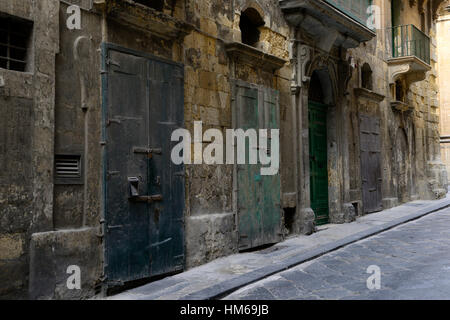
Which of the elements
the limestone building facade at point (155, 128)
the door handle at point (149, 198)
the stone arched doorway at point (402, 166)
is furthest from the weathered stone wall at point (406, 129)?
the door handle at point (149, 198)

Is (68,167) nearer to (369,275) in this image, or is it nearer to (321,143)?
(369,275)

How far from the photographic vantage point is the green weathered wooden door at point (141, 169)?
5367 millimetres

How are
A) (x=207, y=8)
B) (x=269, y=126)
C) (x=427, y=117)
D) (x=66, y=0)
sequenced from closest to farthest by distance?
(x=66, y=0)
(x=207, y=8)
(x=269, y=126)
(x=427, y=117)

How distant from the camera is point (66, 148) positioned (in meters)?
4.92

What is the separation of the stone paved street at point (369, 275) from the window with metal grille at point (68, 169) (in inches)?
86.4

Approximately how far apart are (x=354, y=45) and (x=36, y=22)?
893 cm

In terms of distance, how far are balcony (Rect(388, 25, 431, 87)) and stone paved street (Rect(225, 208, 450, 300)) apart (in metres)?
7.81

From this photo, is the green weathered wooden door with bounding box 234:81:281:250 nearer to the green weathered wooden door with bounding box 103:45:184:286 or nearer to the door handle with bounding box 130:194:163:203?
the green weathered wooden door with bounding box 103:45:184:286

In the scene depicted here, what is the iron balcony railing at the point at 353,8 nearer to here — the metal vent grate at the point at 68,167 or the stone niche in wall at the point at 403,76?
the stone niche in wall at the point at 403,76

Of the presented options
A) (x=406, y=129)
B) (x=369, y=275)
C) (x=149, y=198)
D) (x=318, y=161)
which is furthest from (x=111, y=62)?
(x=406, y=129)

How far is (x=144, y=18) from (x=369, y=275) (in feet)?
14.3

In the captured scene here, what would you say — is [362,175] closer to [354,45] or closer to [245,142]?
[354,45]
